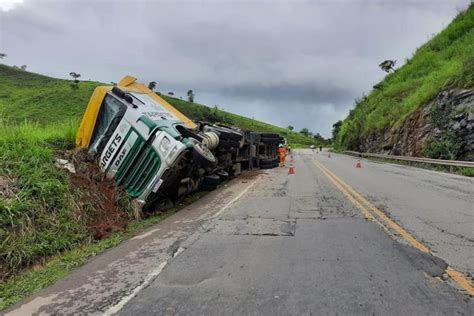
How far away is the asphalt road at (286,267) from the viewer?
3.86 m

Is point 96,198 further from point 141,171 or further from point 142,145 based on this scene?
point 142,145

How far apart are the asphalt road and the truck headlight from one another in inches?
57.0

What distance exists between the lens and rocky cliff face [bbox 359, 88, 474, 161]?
2192 cm

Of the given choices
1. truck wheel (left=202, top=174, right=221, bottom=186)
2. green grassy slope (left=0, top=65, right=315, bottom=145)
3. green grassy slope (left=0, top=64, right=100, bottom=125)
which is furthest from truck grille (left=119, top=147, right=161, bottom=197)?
green grassy slope (left=0, top=64, right=100, bottom=125)

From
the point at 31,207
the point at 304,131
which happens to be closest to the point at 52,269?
the point at 31,207

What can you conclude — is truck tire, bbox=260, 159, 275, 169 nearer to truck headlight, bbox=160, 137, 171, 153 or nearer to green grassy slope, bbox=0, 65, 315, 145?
green grassy slope, bbox=0, 65, 315, 145

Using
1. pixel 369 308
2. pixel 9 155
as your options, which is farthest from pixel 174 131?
pixel 369 308

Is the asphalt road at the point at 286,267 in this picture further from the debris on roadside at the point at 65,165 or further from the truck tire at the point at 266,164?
the truck tire at the point at 266,164

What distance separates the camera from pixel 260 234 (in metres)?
6.61

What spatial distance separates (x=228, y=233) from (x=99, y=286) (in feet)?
8.53

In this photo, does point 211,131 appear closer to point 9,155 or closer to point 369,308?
point 9,155

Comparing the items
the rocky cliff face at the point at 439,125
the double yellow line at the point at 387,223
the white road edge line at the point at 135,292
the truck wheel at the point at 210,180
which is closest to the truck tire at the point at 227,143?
the truck wheel at the point at 210,180

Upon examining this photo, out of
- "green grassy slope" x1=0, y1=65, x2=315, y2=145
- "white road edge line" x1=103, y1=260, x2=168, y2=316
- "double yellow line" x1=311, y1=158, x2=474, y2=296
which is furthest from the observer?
"green grassy slope" x1=0, y1=65, x2=315, y2=145

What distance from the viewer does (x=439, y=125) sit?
24.5m
